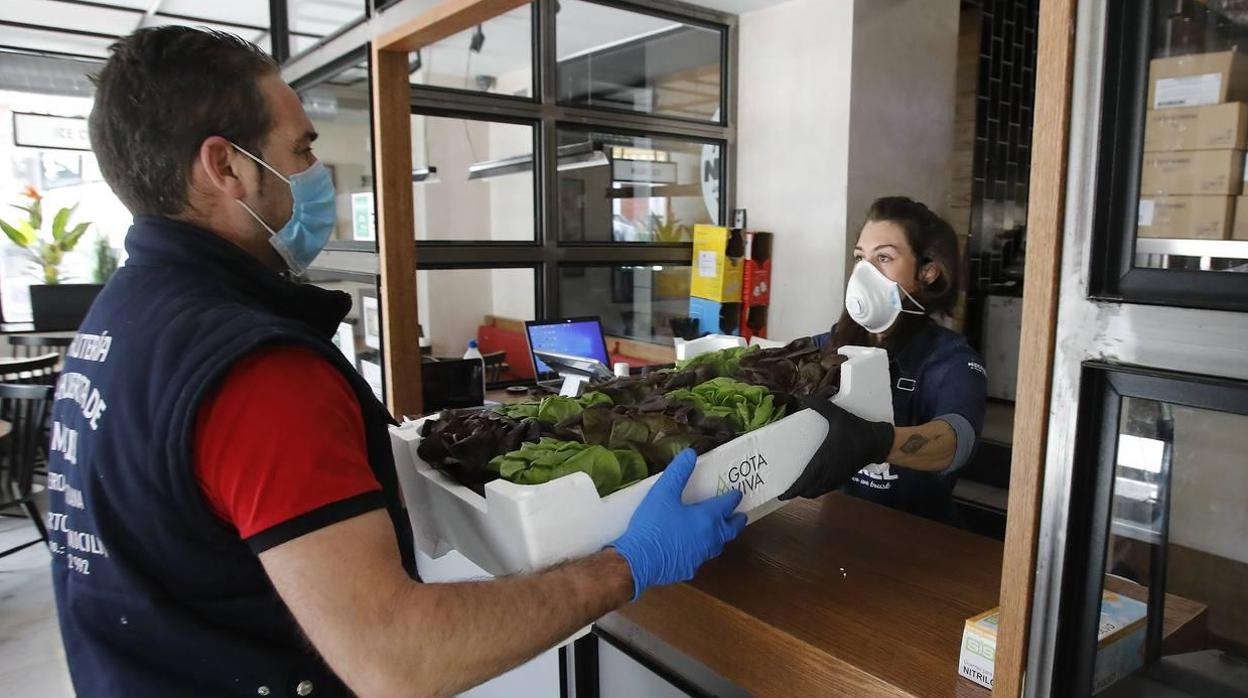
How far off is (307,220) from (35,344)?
522cm

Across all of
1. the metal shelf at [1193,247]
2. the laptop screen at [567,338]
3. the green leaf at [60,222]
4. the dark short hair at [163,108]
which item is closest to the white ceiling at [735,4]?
the laptop screen at [567,338]

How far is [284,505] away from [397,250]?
5.99 ft

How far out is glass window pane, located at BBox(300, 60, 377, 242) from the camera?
3074 mm

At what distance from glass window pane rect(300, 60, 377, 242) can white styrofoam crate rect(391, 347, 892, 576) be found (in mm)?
1913

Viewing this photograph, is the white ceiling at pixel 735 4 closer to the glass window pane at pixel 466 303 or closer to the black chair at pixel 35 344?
the glass window pane at pixel 466 303

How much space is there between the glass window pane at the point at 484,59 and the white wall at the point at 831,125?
154cm

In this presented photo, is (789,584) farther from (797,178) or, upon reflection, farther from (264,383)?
(797,178)

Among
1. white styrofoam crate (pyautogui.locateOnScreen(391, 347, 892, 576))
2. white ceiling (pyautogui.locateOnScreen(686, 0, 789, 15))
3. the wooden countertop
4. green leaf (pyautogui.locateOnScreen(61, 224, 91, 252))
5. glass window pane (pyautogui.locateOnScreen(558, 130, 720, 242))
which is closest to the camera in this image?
white styrofoam crate (pyautogui.locateOnScreen(391, 347, 892, 576))

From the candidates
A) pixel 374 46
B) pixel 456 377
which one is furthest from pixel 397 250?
pixel 456 377

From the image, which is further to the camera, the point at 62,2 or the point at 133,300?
the point at 62,2

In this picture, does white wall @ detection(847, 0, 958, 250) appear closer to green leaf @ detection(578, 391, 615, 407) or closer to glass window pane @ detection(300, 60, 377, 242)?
glass window pane @ detection(300, 60, 377, 242)

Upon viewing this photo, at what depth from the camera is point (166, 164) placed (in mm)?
1008

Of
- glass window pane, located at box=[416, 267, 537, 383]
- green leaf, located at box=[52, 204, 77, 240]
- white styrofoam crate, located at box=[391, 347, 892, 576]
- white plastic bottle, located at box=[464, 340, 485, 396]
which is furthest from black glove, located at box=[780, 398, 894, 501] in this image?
green leaf, located at box=[52, 204, 77, 240]

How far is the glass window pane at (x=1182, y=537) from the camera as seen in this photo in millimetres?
726
